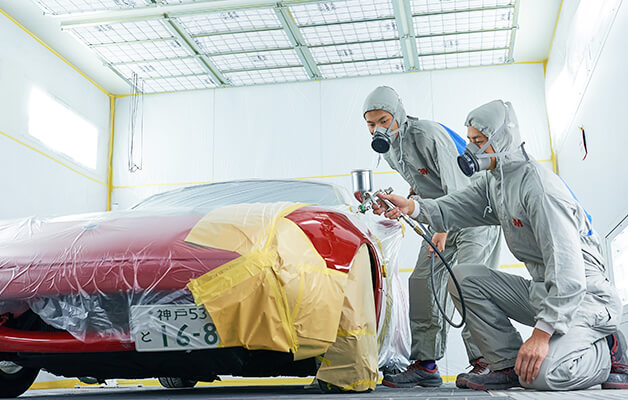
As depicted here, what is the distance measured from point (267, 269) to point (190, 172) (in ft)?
19.2

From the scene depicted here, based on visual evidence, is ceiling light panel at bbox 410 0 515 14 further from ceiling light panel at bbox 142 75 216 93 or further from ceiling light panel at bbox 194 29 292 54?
ceiling light panel at bbox 142 75 216 93

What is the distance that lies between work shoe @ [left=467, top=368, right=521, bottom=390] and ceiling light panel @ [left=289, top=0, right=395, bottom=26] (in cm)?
447

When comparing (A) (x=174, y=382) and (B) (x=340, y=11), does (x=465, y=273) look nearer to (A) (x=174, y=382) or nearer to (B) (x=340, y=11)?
(A) (x=174, y=382)

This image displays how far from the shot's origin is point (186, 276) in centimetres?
192

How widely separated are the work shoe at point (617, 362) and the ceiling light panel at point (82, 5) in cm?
530

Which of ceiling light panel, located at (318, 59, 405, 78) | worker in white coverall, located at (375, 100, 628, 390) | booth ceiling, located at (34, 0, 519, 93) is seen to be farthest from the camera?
ceiling light panel, located at (318, 59, 405, 78)

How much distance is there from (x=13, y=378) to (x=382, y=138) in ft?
6.74

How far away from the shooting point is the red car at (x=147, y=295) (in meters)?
1.92

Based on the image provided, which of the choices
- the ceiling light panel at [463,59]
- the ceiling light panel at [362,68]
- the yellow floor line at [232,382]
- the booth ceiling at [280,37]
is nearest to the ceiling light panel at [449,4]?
the booth ceiling at [280,37]

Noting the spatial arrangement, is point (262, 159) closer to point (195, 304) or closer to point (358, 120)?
point (358, 120)

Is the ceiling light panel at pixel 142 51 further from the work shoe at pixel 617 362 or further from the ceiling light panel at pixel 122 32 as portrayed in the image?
the work shoe at pixel 617 362

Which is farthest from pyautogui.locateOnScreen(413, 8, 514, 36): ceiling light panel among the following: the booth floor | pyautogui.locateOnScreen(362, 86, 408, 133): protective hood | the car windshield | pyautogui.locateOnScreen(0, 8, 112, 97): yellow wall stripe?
the booth floor

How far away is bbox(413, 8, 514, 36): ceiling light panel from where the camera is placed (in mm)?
6348

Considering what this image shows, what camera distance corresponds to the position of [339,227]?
2199mm
